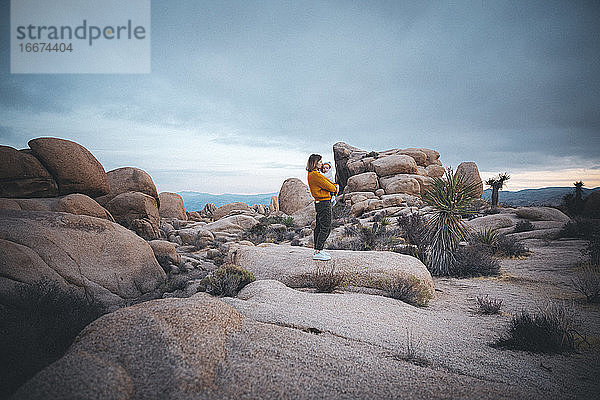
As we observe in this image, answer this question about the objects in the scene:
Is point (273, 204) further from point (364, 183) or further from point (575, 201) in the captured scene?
point (575, 201)

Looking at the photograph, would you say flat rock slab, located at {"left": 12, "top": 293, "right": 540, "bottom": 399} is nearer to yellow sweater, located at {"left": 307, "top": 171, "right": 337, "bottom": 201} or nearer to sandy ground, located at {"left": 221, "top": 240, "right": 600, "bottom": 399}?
sandy ground, located at {"left": 221, "top": 240, "right": 600, "bottom": 399}

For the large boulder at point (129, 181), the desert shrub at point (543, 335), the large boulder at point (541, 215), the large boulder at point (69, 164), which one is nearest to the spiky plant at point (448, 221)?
the desert shrub at point (543, 335)

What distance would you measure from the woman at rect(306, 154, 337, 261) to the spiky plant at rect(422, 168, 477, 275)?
12.5ft

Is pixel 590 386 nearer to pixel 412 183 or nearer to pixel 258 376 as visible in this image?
pixel 258 376

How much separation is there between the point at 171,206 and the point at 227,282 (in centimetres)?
2628

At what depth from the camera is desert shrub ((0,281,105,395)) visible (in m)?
2.38

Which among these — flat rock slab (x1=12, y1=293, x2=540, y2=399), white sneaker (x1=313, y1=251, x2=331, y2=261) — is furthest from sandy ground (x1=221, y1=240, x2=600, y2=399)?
white sneaker (x1=313, y1=251, x2=331, y2=261)

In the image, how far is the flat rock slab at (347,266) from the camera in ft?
21.4

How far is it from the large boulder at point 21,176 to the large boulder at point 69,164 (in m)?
0.39

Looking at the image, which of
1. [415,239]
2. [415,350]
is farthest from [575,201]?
[415,350]

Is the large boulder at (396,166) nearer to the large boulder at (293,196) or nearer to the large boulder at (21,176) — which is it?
the large boulder at (293,196)

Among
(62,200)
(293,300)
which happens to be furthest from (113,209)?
(293,300)

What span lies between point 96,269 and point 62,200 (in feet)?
15.5

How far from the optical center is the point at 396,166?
110 feet
